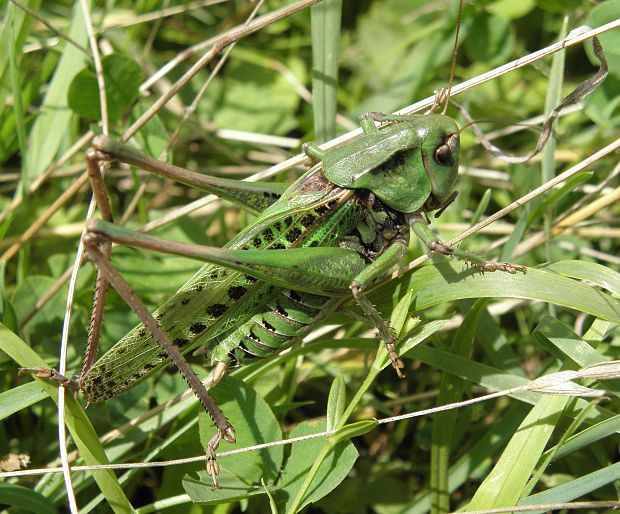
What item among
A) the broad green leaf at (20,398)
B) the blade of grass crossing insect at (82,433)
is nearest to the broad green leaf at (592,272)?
the blade of grass crossing insect at (82,433)

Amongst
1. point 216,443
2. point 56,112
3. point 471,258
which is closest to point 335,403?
point 216,443

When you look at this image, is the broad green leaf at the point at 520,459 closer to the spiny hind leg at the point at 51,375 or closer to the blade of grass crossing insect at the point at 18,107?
the spiny hind leg at the point at 51,375

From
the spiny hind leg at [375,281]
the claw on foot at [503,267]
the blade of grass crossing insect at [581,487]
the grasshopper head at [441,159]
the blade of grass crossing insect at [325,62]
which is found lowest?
the blade of grass crossing insect at [581,487]

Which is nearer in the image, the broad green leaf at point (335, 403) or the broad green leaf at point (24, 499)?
the broad green leaf at point (335, 403)

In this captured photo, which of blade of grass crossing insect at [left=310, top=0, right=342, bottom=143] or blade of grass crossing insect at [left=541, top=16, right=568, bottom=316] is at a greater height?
blade of grass crossing insect at [left=310, top=0, right=342, bottom=143]

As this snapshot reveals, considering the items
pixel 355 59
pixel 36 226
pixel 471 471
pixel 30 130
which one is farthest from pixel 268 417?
pixel 355 59

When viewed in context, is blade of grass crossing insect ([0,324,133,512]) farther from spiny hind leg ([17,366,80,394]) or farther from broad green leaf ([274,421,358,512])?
broad green leaf ([274,421,358,512])

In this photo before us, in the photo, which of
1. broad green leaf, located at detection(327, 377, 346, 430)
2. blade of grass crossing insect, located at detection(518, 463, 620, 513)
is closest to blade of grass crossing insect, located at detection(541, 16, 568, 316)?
blade of grass crossing insect, located at detection(518, 463, 620, 513)
